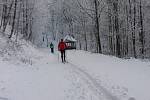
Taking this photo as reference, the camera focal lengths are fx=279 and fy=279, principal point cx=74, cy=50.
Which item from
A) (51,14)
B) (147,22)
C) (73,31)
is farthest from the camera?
(51,14)

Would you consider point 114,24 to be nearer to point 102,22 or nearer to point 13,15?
point 102,22

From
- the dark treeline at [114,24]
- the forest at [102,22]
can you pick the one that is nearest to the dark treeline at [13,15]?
the forest at [102,22]

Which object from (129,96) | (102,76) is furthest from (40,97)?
(102,76)

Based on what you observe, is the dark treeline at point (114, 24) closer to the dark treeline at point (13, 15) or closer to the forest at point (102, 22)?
the forest at point (102, 22)

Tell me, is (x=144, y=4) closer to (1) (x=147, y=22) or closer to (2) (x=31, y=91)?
(1) (x=147, y=22)

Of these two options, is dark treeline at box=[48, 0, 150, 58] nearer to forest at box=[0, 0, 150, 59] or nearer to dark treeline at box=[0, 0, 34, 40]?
forest at box=[0, 0, 150, 59]

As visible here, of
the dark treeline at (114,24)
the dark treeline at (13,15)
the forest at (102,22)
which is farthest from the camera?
the dark treeline at (114,24)

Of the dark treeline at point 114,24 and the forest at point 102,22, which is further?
the dark treeline at point 114,24

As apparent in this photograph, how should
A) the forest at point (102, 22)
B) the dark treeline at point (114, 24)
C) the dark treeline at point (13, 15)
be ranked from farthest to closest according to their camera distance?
the dark treeline at point (114, 24)
the forest at point (102, 22)
the dark treeline at point (13, 15)

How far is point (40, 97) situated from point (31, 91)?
783 mm

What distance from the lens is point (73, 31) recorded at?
73625 mm

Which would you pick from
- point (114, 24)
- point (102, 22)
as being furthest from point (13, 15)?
point (102, 22)

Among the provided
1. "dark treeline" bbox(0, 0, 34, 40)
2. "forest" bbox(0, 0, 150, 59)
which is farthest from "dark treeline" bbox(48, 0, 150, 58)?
"dark treeline" bbox(0, 0, 34, 40)

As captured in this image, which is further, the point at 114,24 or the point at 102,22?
the point at 102,22
